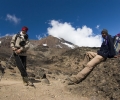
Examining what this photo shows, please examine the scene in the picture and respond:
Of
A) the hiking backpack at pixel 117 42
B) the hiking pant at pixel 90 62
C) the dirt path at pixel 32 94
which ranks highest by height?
the hiking backpack at pixel 117 42

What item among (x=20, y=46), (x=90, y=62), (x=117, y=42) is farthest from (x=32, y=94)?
(x=117, y=42)

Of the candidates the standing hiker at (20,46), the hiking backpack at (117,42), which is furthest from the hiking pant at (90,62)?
the standing hiker at (20,46)

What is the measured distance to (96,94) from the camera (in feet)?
27.0

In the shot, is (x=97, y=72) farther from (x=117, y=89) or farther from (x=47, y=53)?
(x=47, y=53)

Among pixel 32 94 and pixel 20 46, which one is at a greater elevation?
pixel 20 46

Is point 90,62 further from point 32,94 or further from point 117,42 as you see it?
point 32,94

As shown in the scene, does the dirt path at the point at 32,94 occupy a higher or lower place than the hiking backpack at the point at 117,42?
lower

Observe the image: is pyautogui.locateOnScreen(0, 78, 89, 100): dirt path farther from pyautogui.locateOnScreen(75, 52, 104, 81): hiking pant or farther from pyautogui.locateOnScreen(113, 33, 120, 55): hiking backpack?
pyautogui.locateOnScreen(113, 33, 120, 55): hiking backpack

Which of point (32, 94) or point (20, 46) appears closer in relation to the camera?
point (32, 94)

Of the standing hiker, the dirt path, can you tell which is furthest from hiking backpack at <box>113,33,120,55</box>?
the standing hiker

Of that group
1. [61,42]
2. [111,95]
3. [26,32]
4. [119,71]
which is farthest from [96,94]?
[61,42]

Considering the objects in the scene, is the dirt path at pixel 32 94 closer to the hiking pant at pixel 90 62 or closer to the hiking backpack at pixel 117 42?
the hiking pant at pixel 90 62

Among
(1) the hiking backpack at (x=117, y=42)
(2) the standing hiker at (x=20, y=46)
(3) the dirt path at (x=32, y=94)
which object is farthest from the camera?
(2) the standing hiker at (x=20, y=46)

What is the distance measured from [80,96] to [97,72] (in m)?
2.44
